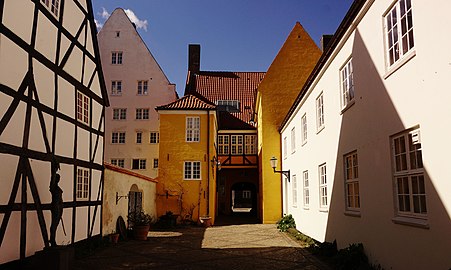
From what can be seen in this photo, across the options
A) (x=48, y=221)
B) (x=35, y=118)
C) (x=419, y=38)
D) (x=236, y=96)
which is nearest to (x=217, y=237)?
(x=48, y=221)

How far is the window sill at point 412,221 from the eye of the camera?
5590mm

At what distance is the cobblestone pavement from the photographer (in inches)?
380

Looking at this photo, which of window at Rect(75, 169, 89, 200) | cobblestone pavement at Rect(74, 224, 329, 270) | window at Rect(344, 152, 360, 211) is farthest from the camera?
window at Rect(75, 169, 89, 200)

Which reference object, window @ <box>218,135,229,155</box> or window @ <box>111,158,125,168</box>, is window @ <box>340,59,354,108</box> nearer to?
window @ <box>218,135,229,155</box>

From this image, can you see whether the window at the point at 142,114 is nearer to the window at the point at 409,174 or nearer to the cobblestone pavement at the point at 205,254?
the cobblestone pavement at the point at 205,254

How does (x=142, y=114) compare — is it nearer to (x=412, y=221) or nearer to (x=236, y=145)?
(x=236, y=145)

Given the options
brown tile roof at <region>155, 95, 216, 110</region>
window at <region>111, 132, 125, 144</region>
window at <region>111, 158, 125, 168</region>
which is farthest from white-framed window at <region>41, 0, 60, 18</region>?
window at <region>111, 158, 125, 168</region>

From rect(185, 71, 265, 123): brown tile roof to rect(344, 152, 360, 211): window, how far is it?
19484 mm

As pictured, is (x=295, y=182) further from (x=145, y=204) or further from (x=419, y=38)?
(x=419, y=38)

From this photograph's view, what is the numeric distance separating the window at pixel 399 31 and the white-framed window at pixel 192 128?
15713 mm

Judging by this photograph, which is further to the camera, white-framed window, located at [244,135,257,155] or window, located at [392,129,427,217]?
white-framed window, located at [244,135,257,155]

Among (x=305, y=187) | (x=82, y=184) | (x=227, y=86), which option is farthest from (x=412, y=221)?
(x=227, y=86)

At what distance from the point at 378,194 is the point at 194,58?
94.7 feet

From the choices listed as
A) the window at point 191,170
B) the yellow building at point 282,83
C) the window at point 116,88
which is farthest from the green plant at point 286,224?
the window at point 116,88
